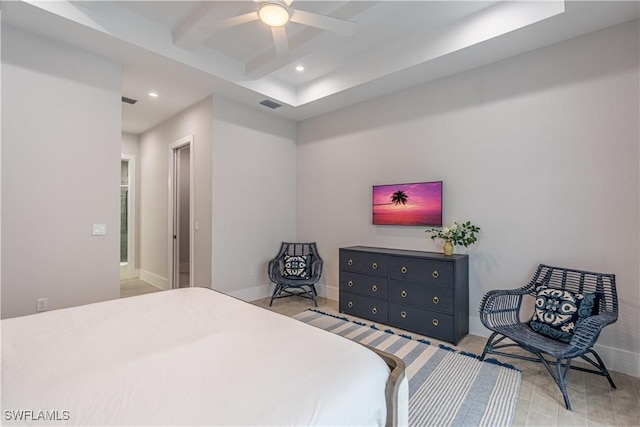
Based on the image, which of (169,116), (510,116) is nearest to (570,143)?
(510,116)

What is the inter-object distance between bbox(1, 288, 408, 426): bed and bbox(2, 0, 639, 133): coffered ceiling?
2.16m

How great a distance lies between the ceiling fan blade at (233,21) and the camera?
2223 millimetres

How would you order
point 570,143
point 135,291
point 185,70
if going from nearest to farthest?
1. point 570,143
2. point 185,70
3. point 135,291

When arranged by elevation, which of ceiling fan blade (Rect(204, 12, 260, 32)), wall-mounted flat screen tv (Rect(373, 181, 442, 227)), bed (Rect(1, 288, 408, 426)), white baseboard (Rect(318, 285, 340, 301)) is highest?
ceiling fan blade (Rect(204, 12, 260, 32))

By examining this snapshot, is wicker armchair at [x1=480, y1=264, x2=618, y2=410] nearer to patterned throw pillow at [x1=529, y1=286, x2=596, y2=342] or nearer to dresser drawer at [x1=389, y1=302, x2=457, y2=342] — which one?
patterned throw pillow at [x1=529, y1=286, x2=596, y2=342]

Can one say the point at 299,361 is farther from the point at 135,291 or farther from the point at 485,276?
the point at 135,291

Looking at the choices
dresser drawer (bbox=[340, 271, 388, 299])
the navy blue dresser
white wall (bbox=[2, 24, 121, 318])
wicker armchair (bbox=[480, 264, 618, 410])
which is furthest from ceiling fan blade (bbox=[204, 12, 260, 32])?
wicker armchair (bbox=[480, 264, 618, 410])

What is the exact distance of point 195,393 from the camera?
3.31ft

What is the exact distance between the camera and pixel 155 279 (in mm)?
5223

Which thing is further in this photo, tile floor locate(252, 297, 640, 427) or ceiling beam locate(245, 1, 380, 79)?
ceiling beam locate(245, 1, 380, 79)

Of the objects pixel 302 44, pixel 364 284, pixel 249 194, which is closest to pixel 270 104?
pixel 249 194

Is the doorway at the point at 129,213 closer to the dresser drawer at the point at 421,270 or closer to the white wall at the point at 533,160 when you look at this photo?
the white wall at the point at 533,160

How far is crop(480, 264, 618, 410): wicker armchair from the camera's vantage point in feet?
6.61

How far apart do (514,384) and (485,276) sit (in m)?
1.12
